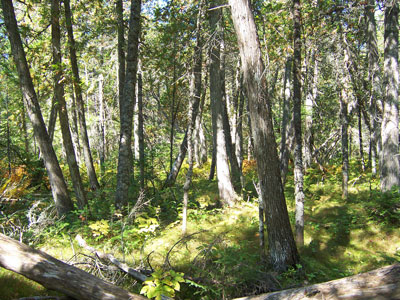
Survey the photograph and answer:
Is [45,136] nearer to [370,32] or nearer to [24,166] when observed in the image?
[24,166]

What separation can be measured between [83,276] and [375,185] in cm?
1099

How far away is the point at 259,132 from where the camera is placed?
516 cm

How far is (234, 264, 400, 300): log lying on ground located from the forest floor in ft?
4.79

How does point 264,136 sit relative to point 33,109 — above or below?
below

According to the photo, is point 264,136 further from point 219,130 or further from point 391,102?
point 391,102

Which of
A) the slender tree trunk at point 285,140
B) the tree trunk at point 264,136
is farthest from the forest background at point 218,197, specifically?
the slender tree trunk at point 285,140

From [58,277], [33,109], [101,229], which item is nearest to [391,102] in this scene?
[101,229]

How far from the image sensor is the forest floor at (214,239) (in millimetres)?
4488

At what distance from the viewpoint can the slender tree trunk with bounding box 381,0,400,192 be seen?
8656 mm

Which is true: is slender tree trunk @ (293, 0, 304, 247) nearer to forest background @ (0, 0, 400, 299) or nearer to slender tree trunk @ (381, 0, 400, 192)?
forest background @ (0, 0, 400, 299)

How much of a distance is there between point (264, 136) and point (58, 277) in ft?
12.7

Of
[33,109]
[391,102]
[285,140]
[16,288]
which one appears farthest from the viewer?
[285,140]

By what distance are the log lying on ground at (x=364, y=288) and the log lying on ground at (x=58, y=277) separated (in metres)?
2.04

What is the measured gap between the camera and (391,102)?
8.66 m
